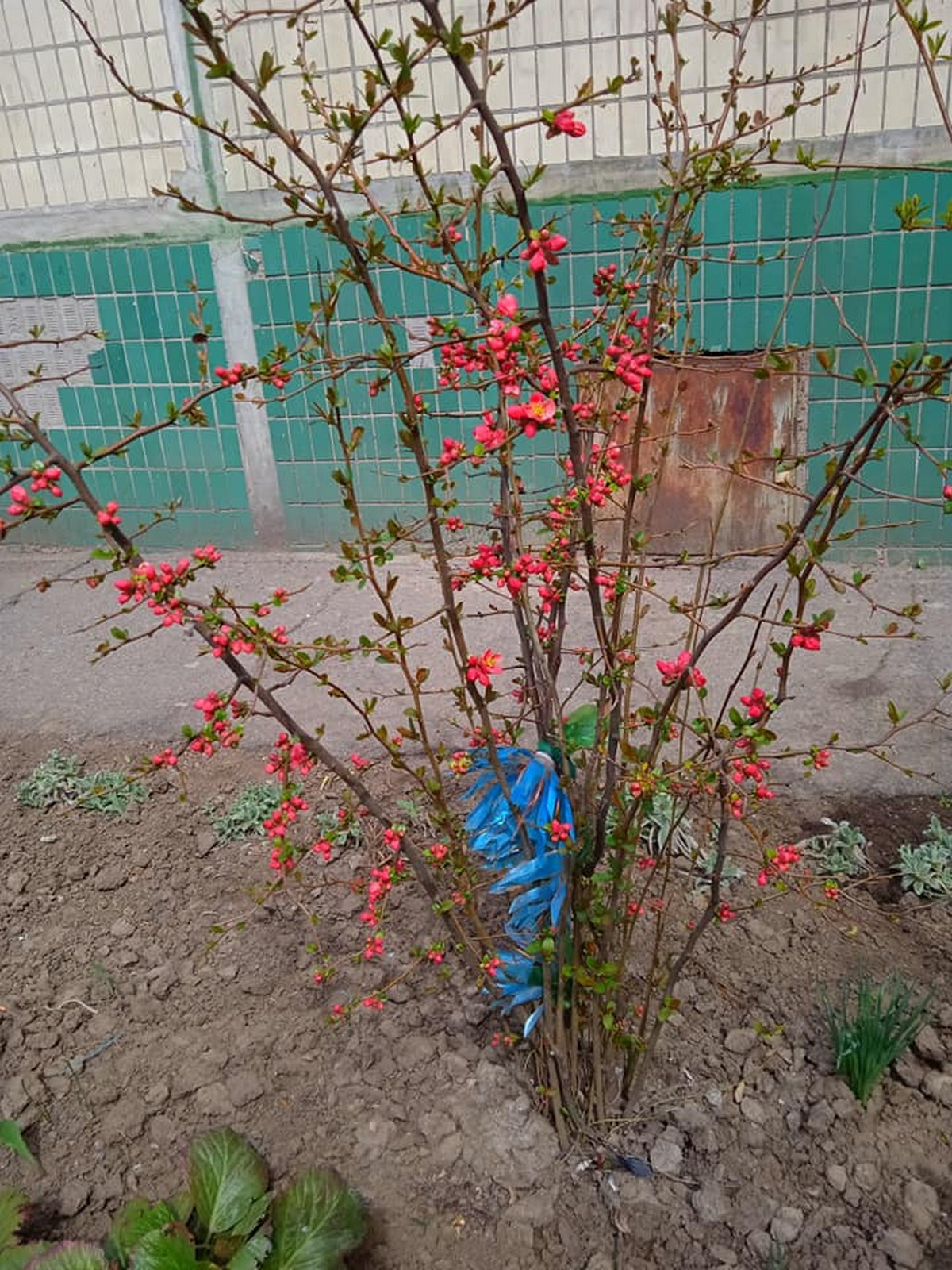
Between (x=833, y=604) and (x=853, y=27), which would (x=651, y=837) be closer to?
(x=833, y=604)

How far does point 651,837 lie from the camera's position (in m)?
2.69

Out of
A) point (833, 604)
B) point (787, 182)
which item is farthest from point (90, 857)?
point (787, 182)

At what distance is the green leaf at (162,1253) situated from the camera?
168 centimetres

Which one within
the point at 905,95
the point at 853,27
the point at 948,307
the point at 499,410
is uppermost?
the point at 853,27

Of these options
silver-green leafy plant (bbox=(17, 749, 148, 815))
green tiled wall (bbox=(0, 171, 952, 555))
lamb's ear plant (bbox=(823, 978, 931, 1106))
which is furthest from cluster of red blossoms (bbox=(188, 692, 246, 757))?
green tiled wall (bbox=(0, 171, 952, 555))

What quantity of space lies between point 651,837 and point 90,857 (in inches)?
60.6

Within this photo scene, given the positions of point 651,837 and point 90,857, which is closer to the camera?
point 651,837

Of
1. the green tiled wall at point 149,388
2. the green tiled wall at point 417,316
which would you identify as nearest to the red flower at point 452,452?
the green tiled wall at point 417,316

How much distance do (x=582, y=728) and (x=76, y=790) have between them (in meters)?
1.91

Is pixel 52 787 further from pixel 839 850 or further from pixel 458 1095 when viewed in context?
pixel 839 850

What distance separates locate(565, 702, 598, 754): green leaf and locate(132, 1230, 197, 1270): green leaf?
3.40ft

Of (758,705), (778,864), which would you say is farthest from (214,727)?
(778,864)

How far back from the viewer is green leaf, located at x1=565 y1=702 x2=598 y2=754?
1907mm

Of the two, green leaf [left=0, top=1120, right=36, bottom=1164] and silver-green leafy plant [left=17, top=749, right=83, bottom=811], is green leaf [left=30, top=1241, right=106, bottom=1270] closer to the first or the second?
green leaf [left=0, top=1120, right=36, bottom=1164]
